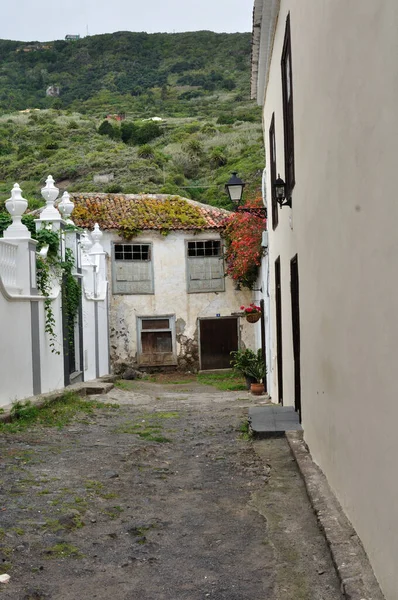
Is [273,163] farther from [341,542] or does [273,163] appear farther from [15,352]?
[341,542]

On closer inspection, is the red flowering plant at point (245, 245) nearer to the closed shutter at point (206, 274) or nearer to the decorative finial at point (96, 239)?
the closed shutter at point (206, 274)

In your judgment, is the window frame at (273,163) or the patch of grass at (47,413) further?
the window frame at (273,163)

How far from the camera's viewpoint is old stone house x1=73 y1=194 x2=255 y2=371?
2486 cm

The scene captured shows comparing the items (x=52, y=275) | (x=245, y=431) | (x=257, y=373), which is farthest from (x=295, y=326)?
(x=257, y=373)

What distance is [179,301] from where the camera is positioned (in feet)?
82.6

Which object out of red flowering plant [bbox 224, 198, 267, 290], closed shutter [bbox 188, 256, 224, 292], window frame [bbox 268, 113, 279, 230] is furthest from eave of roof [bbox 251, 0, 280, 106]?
closed shutter [bbox 188, 256, 224, 292]

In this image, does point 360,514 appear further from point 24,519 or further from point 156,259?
point 156,259

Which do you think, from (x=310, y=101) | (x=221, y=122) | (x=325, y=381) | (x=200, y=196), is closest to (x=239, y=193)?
(x=310, y=101)

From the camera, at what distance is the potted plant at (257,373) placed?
55.7ft

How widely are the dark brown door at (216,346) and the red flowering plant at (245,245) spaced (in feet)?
5.69

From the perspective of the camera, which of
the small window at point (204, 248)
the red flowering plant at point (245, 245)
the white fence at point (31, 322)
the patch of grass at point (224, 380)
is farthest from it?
the small window at point (204, 248)

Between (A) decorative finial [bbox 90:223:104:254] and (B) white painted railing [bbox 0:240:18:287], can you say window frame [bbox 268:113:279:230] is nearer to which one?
(B) white painted railing [bbox 0:240:18:287]

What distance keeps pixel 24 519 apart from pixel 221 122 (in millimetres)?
52000

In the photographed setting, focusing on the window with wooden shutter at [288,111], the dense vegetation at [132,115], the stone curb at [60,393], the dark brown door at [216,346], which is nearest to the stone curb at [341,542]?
the window with wooden shutter at [288,111]
